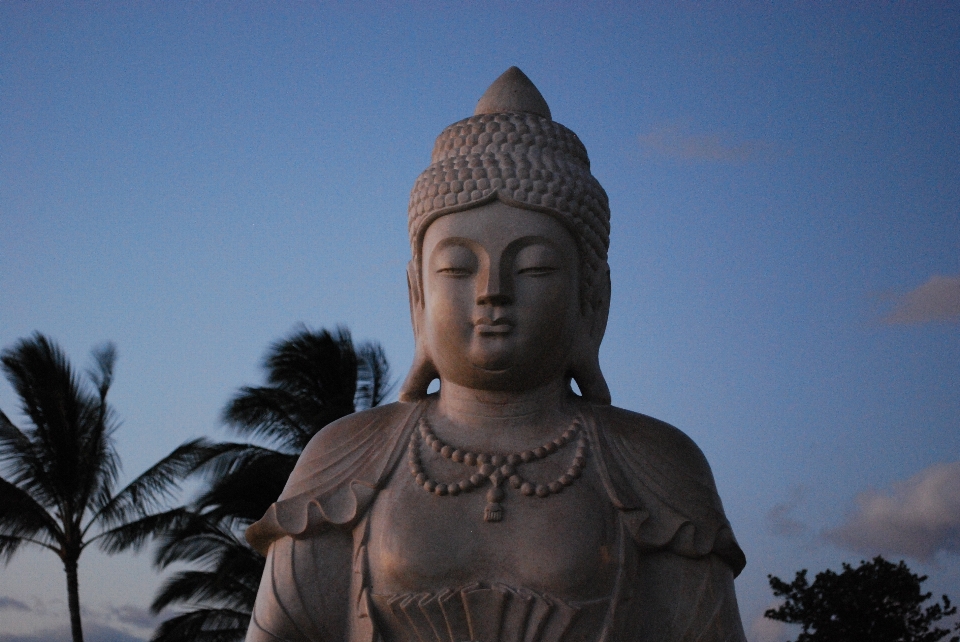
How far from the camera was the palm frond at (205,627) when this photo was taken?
52.3 feet

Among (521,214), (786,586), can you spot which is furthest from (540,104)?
(786,586)

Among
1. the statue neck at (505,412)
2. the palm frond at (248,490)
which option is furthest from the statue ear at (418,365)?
the palm frond at (248,490)

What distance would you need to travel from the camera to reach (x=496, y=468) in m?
5.12

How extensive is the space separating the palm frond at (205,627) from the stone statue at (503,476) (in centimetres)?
1144

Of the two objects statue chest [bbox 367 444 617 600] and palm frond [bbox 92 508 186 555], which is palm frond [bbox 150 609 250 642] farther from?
statue chest [bbox 367 444 617 600]

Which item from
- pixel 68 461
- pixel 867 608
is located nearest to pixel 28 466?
pixel 68 461

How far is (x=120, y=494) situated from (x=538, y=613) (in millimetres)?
12915

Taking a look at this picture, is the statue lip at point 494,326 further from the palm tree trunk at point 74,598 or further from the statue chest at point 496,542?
the palm tree trunk at point 74,598

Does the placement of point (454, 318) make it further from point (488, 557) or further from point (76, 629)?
point (76, 629)

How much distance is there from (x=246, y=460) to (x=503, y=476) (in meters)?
11.5

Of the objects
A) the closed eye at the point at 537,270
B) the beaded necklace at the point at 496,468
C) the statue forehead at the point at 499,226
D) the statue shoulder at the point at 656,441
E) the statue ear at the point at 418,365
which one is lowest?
the beaded necklace at the point at 496,468

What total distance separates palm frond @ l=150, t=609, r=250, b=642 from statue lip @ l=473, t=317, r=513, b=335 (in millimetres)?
11911

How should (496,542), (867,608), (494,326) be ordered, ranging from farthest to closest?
(867,608) → (494,326) → (496,542)

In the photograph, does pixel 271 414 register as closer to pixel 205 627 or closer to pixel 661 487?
pixel 205 627
